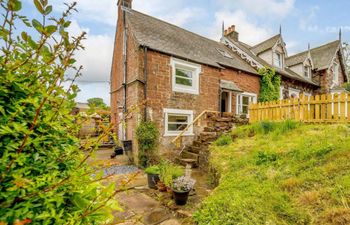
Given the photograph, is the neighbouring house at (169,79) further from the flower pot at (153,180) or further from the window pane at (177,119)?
the flower pot at (153,180)

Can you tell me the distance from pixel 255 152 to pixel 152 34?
836 centimetres

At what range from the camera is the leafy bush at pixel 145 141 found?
27.1ft

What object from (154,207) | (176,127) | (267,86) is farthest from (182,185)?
(267,86)

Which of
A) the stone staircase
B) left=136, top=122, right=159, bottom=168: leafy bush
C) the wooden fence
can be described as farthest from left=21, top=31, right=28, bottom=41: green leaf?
the wooden fence

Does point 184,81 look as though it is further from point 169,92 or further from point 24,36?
point 24,36

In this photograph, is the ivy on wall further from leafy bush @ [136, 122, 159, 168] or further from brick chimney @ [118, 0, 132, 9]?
brick chimney @ [118, 0, 132, 9]

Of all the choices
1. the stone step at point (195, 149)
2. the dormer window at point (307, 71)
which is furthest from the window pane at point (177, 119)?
the dormer window at point (307, 71)

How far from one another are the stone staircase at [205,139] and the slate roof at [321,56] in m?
12.2

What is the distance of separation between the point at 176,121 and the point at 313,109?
6.12m

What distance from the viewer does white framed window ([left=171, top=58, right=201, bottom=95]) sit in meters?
9.70

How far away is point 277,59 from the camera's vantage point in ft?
53.0

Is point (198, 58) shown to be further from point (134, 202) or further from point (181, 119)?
point (134, 202)

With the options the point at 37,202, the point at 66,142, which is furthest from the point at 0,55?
the point at 37,202

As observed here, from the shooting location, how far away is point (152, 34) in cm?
1043
